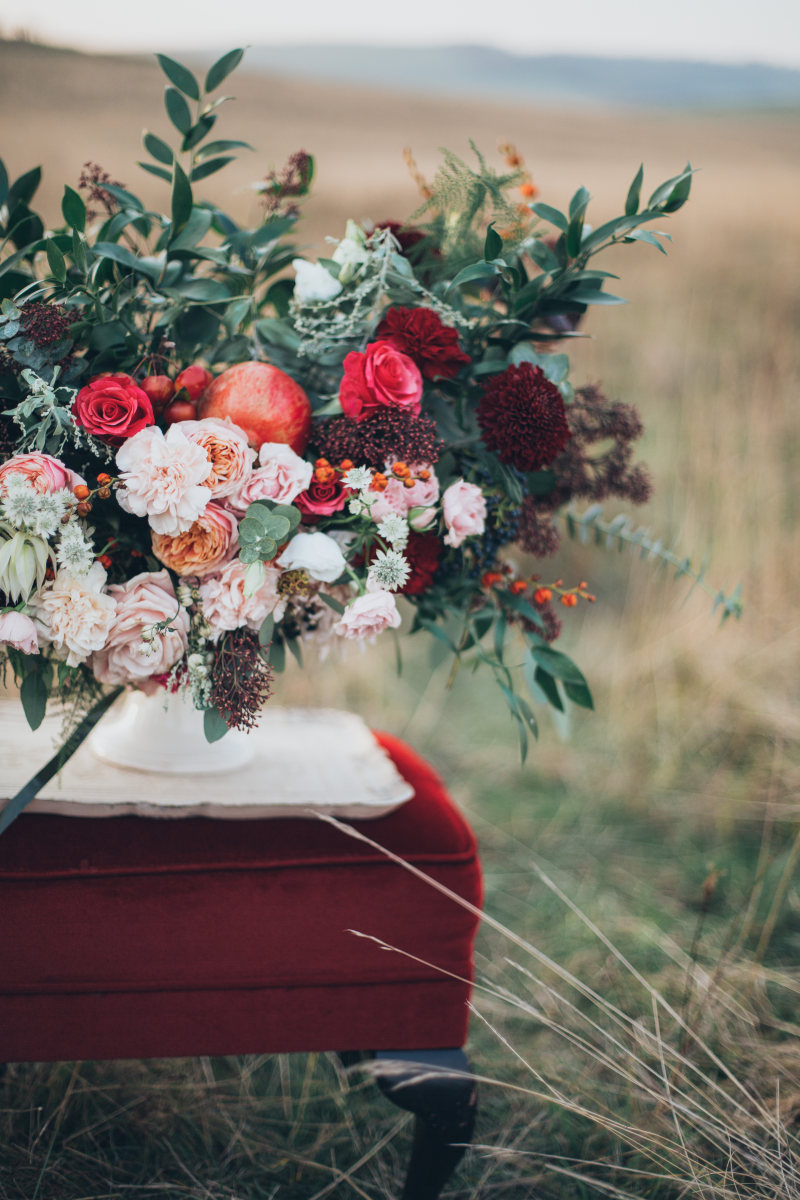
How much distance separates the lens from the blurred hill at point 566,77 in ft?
17.9

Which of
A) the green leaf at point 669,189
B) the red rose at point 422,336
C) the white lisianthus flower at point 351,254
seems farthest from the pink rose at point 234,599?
the green leaf at point 669,189

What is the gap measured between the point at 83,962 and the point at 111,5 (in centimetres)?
329

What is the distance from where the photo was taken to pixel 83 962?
96 cm

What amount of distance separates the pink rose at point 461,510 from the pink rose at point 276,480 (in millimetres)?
172

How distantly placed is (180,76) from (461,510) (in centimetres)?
67

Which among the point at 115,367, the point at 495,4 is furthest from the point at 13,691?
the point at 495,4

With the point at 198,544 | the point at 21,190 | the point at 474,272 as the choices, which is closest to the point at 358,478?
the point at 198,544

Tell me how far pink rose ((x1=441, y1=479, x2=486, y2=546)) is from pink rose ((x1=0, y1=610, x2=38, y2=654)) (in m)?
0.48

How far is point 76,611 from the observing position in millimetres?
829

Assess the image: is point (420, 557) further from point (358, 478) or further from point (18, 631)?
point (18, 631)

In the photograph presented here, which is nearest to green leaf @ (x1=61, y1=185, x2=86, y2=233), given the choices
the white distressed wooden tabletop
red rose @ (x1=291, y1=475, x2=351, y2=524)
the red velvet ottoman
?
red rose @ (x1=291, y1=475, x2=351, y2=524)

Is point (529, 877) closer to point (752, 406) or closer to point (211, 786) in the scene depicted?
point (211, 786)

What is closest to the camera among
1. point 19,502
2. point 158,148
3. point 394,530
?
point 19,502

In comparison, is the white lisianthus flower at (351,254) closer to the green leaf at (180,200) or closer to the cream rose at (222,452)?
the green leaf at (180,200)
